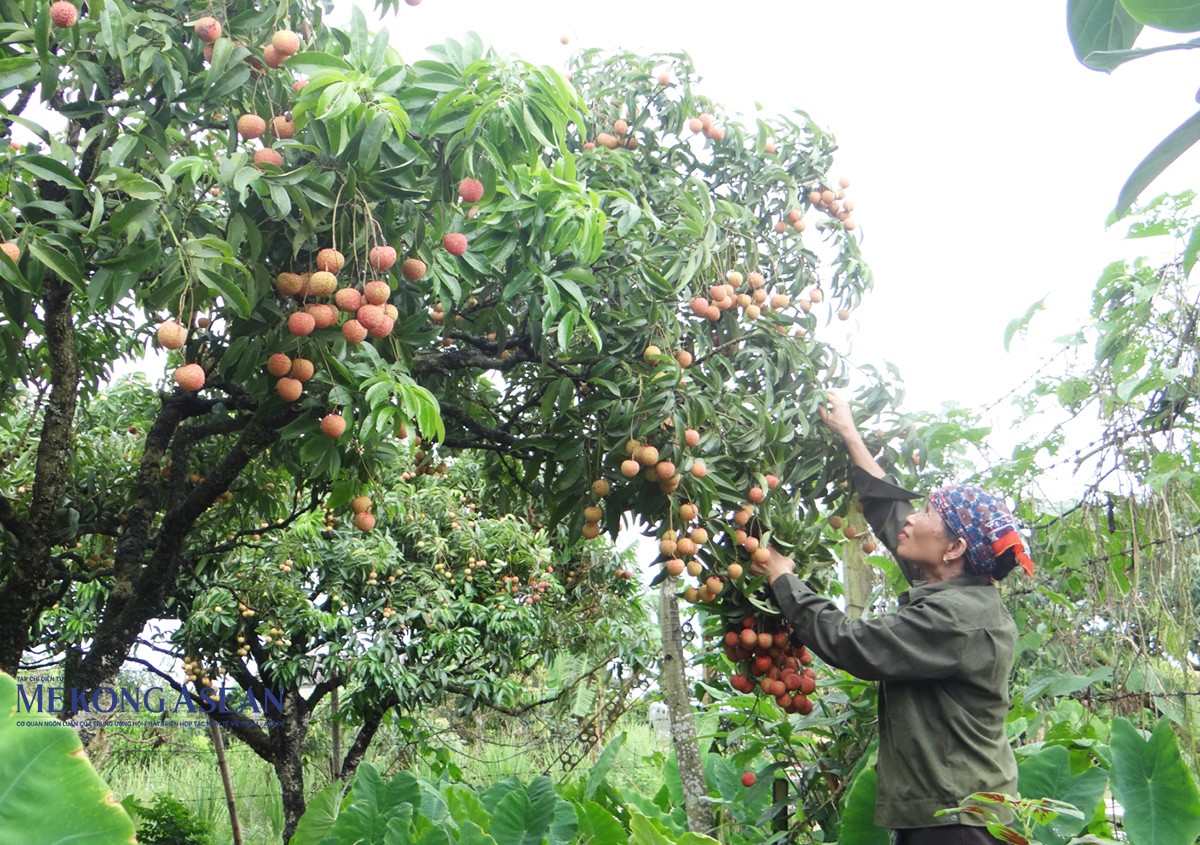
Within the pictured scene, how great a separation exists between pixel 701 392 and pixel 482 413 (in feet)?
3.32

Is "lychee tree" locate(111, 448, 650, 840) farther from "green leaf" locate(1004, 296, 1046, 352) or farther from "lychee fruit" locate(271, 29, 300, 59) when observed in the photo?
"green leaf" locate(1004, 296, 1046, 352)

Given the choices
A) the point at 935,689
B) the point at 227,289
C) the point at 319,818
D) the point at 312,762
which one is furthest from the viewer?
the point at 312,762

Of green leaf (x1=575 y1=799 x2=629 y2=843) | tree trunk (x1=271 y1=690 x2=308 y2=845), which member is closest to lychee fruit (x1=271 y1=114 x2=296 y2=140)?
green leaf (x1=575 y1=799 x2=629 y2=843)

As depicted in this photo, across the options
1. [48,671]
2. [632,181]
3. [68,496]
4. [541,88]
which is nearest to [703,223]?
[632,181]

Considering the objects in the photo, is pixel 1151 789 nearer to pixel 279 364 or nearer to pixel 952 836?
pixel 952 836

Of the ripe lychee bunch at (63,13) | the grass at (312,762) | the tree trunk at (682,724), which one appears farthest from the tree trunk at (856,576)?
the grass at (312,762)

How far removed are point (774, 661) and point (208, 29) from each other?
1.93 meters

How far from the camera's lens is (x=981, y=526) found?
6.82 ft

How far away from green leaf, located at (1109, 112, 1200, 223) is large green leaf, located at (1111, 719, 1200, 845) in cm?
212

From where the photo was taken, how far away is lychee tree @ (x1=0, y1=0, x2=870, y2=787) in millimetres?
1858

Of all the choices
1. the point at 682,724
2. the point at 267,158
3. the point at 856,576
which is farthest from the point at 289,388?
the point at 856,576

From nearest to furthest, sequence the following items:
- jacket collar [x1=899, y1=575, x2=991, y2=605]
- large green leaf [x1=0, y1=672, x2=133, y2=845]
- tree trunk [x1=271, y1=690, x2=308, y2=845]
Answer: large green leaf [x1=0, y1=672, x2=133, y2=845] < jacket collar [x1=899, y1=575, x2=991, y2=605] < tree trunk [x1=271, y1=690, x2=308, y2=845]

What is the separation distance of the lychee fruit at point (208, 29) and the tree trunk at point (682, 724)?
1.74 meters

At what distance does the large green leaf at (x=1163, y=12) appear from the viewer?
0.37 metres
